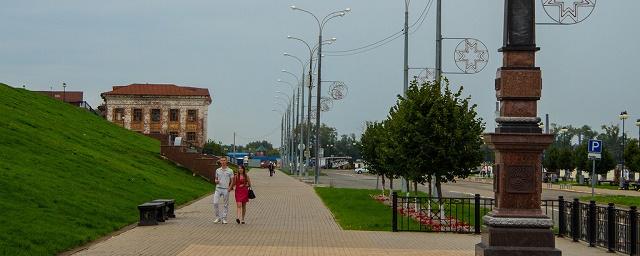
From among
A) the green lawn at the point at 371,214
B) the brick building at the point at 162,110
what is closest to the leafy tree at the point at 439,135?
the green lawn at the point at 371,214

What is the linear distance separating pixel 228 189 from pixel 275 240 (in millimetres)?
5664

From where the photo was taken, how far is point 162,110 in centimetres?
12544

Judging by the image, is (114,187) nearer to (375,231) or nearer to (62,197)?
(62,197)

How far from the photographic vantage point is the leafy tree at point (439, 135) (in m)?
25.8

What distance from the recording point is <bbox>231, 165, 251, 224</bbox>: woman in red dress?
23.7 meters

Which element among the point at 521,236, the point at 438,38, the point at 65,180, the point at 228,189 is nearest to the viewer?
the point at 521,236

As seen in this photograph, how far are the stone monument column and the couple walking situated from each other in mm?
10941

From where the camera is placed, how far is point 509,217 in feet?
43.4

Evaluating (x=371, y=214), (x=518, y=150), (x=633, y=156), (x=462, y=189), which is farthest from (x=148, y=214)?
(x=633, y=156)

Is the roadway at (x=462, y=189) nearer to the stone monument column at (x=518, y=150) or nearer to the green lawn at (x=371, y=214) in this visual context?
the green lawn at (x=371, y=214)

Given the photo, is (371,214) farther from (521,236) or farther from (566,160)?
(566,160)

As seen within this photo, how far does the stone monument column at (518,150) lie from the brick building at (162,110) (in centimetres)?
11160

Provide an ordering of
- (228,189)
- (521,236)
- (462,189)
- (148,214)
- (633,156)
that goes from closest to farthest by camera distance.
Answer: (521,236) < (148,214) < (228,189) < (462,189) < (633,156)

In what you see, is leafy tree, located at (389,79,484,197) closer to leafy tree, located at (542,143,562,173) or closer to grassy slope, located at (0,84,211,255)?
grassy slope, located at (0,84,211,255)
